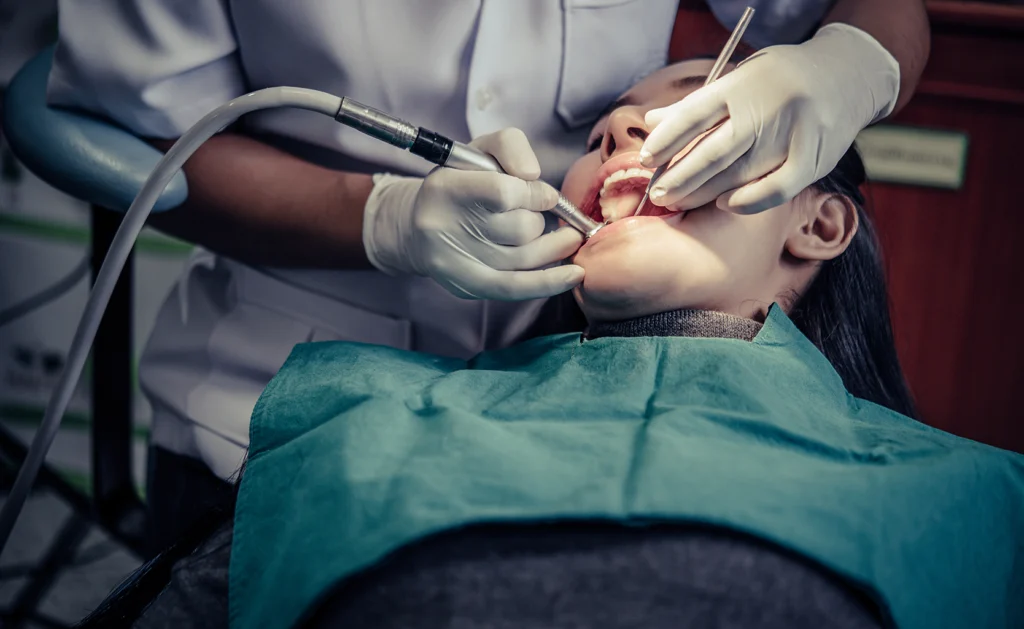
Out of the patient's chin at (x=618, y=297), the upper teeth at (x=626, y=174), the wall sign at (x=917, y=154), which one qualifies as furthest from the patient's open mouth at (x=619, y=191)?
the wall sign at (x=917, y=154)

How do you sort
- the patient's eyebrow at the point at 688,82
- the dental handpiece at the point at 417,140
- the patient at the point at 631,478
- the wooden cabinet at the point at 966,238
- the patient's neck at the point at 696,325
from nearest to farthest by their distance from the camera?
the patient at the point at 631,478 → the dental handpiece at the point at 417,140 → the patient's neck at the point at 696,325 → the patient's eyebrow at the point at 688,82 → the wooden cabinet at the point at 966,238

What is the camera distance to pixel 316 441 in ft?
2.76

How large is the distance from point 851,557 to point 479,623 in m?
0.31

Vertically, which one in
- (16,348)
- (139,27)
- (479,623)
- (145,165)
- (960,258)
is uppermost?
(139,27)

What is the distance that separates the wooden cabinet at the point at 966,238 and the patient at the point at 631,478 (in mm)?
836

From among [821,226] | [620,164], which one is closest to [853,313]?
[821,226]

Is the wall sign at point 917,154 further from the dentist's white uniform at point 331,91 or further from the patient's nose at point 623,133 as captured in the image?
the patient's nose at point 623,133

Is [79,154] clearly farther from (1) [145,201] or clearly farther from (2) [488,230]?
(2) [488,230]

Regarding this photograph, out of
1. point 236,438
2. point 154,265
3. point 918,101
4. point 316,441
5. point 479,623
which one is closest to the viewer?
point 479,623

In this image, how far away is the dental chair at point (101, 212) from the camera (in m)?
0.98

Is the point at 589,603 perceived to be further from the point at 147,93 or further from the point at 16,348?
the point at 16,348

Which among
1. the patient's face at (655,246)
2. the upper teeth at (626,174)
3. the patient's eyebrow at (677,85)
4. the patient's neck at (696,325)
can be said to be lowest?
the patient's neck at (696,325)

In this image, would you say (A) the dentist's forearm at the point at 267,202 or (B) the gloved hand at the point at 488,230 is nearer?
(B) the gloved hand at the point at 488,230

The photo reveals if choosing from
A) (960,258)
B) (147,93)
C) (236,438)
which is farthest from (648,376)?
(960,258)
